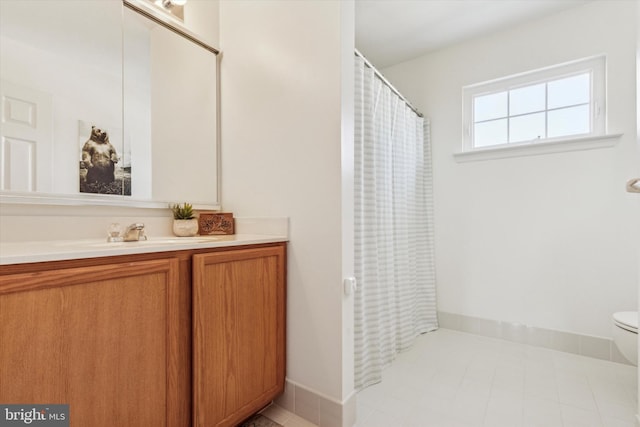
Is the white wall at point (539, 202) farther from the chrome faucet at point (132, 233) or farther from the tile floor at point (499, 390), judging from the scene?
the chrome faucet at point (132, 233)

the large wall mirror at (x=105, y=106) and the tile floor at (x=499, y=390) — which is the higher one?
the large wall mirror at (x=105, y=106)

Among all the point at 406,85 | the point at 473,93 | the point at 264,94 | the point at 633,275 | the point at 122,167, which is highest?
the point at 406,85

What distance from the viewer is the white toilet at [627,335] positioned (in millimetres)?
1497

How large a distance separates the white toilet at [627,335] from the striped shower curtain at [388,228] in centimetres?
108

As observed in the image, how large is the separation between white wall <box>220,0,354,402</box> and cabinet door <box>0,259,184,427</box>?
564 mm

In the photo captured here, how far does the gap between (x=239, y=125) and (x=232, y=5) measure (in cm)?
68

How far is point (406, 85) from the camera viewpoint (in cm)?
271

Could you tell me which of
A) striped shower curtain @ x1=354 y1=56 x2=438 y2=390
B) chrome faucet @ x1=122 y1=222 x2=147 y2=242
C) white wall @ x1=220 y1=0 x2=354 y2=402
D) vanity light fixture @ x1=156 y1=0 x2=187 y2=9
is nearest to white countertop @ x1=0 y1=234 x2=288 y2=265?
chrome faucet @ x1=122 y1=222 x2=147 y2=242

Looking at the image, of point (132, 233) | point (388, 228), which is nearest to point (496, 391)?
point (388, 228)

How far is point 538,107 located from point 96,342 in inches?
114

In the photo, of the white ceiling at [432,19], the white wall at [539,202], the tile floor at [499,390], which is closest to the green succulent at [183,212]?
the tile floor at [499,390]

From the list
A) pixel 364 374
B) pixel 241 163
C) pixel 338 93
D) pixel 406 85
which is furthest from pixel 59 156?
pixel 406 85

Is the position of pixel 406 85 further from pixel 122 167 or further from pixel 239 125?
pixel 122 167

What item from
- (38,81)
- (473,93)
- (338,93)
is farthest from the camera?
(473,93)
